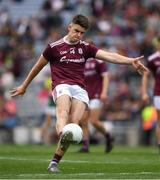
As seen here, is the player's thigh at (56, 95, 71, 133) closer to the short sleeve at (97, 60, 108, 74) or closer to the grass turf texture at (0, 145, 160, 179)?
the grass turf texture at (0, 145, 160, 179)

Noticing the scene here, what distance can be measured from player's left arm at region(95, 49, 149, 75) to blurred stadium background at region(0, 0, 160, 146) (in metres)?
13.5

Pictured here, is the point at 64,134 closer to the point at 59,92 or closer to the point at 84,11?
the point at 59,92

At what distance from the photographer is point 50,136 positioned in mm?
28656

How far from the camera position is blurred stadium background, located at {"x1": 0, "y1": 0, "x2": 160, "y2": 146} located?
28.5 metres

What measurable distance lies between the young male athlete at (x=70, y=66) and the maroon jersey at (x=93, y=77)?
5.72 metres

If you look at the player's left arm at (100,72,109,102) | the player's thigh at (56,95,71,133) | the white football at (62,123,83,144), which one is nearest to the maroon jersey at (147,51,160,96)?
the player's left arm at (100,72,109,102)

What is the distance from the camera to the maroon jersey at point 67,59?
13.8 metres

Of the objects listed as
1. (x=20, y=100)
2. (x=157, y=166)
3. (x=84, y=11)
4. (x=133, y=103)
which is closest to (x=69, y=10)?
(x=84, y=11)

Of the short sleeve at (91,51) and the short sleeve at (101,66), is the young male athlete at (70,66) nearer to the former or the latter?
the short sleeve at (91,51)

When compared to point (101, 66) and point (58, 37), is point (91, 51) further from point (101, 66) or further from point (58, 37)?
point (58, 37)

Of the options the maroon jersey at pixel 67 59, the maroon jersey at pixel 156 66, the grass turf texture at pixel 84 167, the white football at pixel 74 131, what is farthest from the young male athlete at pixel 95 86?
the white football at pixel 74 131

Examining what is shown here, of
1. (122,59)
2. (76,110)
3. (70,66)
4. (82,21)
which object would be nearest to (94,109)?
(70,66)

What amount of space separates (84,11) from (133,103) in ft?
21.5

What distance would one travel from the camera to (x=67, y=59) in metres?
13.8
